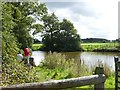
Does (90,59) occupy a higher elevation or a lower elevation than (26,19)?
lower

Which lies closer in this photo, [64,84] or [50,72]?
[64,84]

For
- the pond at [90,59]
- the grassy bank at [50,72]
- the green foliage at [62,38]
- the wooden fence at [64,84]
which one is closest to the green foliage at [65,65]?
the grassy bank at [50,72]

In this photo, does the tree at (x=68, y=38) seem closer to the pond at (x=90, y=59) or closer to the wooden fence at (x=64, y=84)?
the pond at (x=90, y=59)

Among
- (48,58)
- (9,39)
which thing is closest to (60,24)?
(48,58)

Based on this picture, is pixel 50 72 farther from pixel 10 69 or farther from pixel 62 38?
pixel 62 38

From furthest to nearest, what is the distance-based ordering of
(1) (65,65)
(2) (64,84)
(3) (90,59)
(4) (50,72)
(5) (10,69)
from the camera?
(3) (90,59), (1) (65,65), (4) (50,72), (5) (10,69), (2) (64,84)

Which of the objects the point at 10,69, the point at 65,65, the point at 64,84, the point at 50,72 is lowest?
the point at 50,72

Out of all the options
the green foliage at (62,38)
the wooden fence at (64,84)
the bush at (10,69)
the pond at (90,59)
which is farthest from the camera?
the green foliage at (62,38)

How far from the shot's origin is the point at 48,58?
18.7 m

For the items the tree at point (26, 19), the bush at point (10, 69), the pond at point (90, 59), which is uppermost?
the tree at point (26, 19)

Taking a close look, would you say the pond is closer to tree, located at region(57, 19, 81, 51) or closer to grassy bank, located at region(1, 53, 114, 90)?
grassy bank, located at region(1, 53, 114, 90)

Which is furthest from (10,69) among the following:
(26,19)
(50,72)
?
(26,19)

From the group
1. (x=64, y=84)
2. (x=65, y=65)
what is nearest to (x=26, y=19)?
(x=65, y=65)

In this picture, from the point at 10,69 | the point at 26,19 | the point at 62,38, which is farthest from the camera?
the point at 62,38
